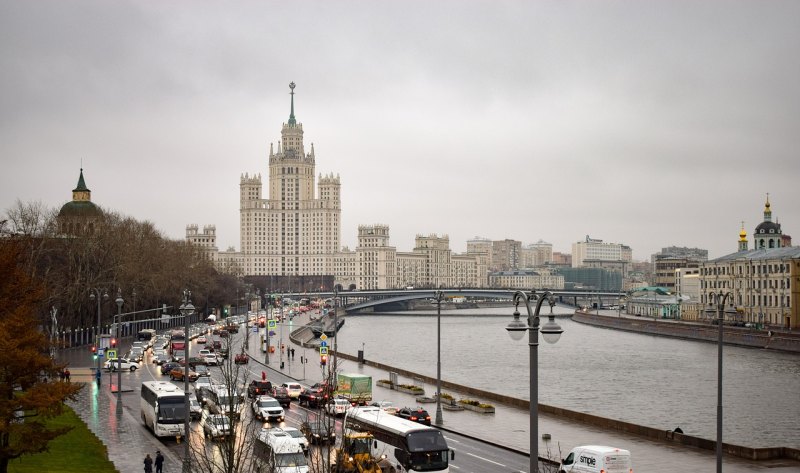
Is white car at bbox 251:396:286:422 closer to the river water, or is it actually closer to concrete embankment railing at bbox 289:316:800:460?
concrete embankment railing at bbox 289:316:800:460

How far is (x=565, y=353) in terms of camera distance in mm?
87125

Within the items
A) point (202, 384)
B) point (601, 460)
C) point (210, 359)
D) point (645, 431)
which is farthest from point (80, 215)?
point (601, 460)

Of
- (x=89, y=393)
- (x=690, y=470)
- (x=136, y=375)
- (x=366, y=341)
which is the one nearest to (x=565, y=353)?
(x=366, y=341)

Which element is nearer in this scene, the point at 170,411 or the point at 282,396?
the point at 170,411

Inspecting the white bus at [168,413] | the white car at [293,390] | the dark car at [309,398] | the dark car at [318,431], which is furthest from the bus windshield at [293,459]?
the white car at [293,390]

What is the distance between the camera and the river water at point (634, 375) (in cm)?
4694

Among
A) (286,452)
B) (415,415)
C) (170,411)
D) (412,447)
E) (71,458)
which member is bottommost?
(71,458)

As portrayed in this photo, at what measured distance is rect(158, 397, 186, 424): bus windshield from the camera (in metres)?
32.5

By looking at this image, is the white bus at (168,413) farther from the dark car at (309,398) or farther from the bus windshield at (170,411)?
the dark car at (309,398)

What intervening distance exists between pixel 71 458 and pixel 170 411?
5340 millimetres

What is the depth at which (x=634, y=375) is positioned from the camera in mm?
67375

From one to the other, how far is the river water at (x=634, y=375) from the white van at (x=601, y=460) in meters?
17.9

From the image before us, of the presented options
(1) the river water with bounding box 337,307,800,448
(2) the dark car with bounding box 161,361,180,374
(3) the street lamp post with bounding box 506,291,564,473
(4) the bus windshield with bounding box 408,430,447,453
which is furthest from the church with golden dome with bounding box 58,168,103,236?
(3) the street lamp post with bounding box 506,291,564,473

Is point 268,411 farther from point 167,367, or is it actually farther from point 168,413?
point 167,367
